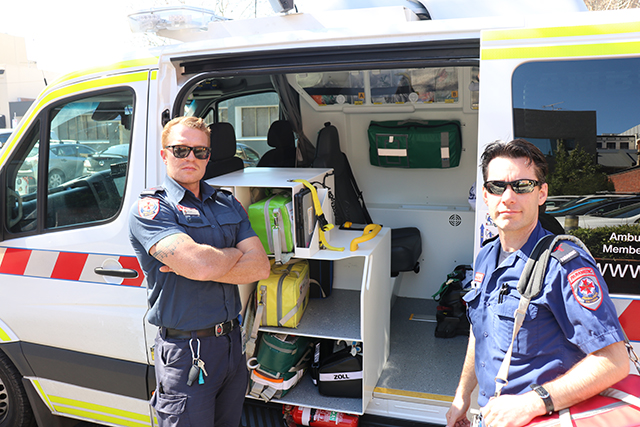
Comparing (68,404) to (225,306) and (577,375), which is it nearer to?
(225,306)

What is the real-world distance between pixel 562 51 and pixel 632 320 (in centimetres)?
98

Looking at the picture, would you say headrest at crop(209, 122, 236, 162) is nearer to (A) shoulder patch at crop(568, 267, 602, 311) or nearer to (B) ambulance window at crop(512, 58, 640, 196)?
(B) ambulance window at crop(512, 58, 640, 196)

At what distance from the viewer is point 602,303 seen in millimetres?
1239

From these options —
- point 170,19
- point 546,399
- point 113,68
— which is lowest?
point 546,399

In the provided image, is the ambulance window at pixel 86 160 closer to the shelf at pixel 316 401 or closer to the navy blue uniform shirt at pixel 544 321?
the shelf at pixel 316 401

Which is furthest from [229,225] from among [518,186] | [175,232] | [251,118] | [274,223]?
[251,118]

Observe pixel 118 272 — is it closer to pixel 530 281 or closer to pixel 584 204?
pixel 530 281

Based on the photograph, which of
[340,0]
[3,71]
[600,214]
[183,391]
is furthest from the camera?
[3,71]

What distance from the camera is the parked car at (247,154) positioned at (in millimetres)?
4188

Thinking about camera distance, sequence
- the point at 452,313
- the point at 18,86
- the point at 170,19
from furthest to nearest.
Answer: the point at 18,86
the point at 452,313
the point at 170,19

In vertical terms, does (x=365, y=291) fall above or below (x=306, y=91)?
below

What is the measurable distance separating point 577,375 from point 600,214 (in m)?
0.72

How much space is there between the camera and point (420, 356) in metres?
3.17

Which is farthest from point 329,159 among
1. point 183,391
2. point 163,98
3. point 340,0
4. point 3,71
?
point 3,71
